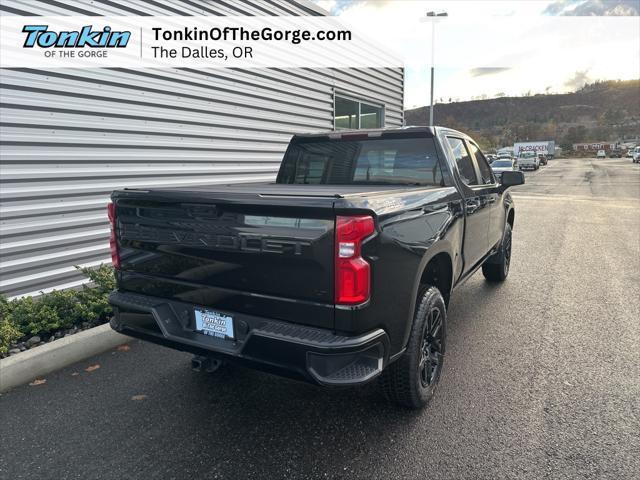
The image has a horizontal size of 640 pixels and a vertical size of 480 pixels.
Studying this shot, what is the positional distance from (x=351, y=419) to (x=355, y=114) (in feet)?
34.1

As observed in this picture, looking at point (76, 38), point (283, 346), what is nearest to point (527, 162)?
point (76, 38)

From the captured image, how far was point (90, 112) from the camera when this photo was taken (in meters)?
5.35

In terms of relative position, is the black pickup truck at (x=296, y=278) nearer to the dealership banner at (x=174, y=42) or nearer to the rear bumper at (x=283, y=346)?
the rear bumper at (x=283, y=346)

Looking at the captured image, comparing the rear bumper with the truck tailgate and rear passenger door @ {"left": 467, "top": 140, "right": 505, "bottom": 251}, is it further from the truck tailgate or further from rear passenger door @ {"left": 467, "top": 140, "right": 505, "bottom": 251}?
rear passenger door @ {"left": 467, "top": 140, "right": 505, "bottom": 251}

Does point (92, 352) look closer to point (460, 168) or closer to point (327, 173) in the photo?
point (327, 173)

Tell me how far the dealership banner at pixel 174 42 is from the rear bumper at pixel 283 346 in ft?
13.1

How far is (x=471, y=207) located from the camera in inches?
149

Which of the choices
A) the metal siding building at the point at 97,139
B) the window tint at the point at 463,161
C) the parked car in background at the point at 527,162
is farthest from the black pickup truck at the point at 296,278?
the parked car in background at the point at 527,162

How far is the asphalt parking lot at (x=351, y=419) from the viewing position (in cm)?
239

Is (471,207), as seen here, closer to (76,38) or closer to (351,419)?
(351,419)

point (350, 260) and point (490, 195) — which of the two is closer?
point (350, 260)

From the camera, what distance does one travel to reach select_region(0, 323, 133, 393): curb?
3.24 meters

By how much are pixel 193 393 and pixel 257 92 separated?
249 inches

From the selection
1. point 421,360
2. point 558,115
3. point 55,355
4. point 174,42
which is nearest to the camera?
point 421,360
